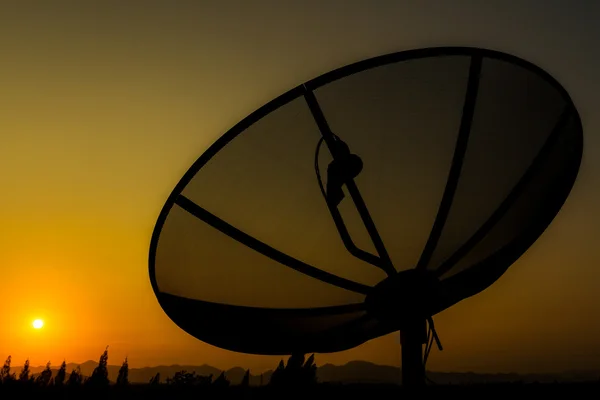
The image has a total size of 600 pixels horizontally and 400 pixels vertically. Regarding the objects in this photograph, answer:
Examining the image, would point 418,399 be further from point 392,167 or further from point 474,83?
point 474,83

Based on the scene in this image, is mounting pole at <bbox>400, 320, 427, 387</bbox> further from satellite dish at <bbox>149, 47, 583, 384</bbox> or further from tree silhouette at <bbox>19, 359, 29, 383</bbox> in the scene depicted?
tree silhouette at <bbox>19, 359, 29, 383</bbox>

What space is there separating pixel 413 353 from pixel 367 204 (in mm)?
1529

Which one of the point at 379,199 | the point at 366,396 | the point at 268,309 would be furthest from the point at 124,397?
the point at 379,199

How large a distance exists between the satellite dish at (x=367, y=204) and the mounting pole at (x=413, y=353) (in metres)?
0.01

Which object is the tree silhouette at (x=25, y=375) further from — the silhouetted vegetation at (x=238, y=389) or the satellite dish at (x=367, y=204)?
the satellite dish at (x=367, y=204)

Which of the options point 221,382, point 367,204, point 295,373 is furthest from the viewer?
point 221,382

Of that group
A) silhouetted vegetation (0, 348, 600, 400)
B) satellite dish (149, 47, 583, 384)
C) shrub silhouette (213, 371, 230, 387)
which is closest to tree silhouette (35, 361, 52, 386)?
silhouetted vegetation (0, 348, 600, 400)

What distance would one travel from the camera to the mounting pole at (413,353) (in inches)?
187

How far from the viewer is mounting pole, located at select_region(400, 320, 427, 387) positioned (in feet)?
15.6

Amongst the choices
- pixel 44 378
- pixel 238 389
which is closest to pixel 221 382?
pixel 238 389

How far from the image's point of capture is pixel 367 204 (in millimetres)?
5730

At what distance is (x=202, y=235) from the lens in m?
5.69

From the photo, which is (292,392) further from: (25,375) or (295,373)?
(25,375)

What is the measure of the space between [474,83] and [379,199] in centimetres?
138
